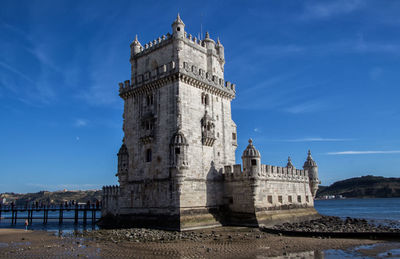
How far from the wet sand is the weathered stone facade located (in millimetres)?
5307

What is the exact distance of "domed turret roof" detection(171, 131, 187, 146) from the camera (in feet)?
94.4

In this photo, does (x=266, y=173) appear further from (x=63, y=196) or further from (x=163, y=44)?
(x=63, y=196)

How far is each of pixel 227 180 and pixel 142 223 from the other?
9.29m

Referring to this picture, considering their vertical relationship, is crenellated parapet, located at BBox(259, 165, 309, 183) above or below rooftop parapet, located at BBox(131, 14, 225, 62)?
below

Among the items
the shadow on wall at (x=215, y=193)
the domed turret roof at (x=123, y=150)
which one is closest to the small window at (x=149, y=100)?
the domed turret roof at (x=123, y=150)

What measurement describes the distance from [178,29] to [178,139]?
11.3 meters

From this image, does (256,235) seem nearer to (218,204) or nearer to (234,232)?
(234,232)

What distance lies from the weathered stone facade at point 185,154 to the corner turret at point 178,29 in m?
0.10

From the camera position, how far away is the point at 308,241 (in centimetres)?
2320

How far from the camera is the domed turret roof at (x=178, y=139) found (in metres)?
28.8

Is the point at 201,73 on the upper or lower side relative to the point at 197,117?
upper

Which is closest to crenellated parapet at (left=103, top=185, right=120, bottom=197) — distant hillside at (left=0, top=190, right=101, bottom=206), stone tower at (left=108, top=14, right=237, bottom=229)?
stone tower at (left=108, top=14, right=237, bottom=229)

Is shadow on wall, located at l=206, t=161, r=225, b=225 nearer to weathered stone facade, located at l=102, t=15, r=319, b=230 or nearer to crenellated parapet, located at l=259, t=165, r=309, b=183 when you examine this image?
weathered stone facade, located at l=102, t=15, r=319, b=230

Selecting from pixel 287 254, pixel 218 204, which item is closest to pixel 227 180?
pixel 218 204
